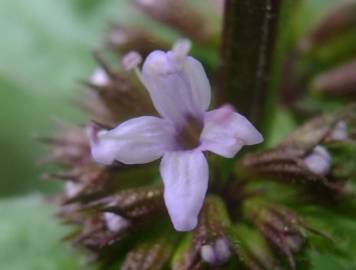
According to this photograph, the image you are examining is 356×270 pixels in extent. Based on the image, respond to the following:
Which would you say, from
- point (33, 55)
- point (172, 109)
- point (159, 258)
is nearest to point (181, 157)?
point (172, 109)

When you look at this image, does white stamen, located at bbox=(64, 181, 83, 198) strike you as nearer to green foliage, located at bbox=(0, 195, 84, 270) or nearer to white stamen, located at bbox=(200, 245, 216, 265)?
green foliage, located at bbox=(0, 195, 84, 270)

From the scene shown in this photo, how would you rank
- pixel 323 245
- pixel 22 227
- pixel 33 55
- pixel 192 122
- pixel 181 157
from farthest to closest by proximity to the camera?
pixel 33 55, pixel 22 227, pixel 323 245, pixel 192 122, pixel 181 157

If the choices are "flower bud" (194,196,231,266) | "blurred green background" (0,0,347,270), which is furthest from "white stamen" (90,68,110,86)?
"flower bud" (194,196,231,266)

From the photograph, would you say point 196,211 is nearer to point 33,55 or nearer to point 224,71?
point 224,71

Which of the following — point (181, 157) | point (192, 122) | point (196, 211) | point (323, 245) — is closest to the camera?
point (196, 211)

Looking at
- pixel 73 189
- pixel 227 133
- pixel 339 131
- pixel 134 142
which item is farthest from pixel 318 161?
pixel 73 189

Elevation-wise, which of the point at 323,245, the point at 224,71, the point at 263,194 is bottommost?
the point at 323,245

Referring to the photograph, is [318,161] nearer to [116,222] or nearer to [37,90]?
[116,222]
